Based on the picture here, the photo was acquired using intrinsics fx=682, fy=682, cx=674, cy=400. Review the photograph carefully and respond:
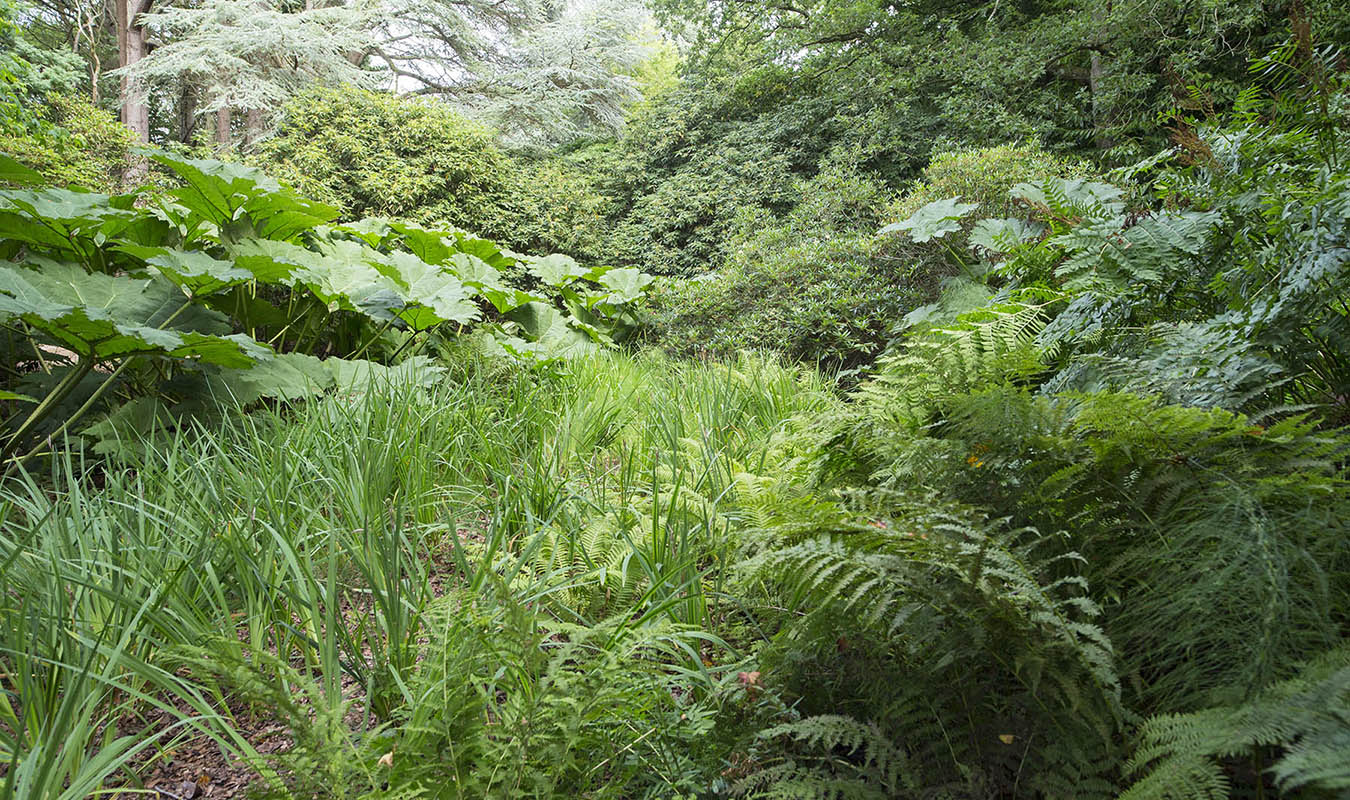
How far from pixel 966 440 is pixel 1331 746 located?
2.33ft

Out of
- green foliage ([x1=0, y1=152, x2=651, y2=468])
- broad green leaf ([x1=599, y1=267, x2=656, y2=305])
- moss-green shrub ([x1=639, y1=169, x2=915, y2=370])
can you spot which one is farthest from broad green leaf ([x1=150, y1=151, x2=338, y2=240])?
moss-green shrub ([x1=639, y1=169, x2=915, y2=370])

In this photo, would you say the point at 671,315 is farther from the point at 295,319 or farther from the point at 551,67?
the point at 551,67

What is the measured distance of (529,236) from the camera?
850 cm

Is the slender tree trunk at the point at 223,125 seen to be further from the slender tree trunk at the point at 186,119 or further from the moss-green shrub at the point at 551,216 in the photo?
the moss-green shrub at the point at 551,216

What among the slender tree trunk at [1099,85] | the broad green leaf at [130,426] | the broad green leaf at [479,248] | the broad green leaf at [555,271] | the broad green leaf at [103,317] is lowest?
the broad green leaf at [130,426]

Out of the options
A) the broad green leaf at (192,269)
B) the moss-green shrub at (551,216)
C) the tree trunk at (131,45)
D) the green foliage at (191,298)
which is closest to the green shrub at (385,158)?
the moss-green shrub at (551,216)

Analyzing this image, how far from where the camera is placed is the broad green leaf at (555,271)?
556cm

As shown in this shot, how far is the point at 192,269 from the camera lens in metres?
2.40

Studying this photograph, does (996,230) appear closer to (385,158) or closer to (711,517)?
(711,517)

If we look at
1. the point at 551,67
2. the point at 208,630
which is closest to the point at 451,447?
the point at 208,630

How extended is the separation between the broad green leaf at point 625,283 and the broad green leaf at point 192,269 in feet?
11.2

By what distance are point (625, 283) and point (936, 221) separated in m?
2.69

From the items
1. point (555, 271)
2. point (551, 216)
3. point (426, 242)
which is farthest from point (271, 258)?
point (551, 216)

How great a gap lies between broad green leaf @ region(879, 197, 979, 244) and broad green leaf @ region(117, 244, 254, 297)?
3.42 metres
